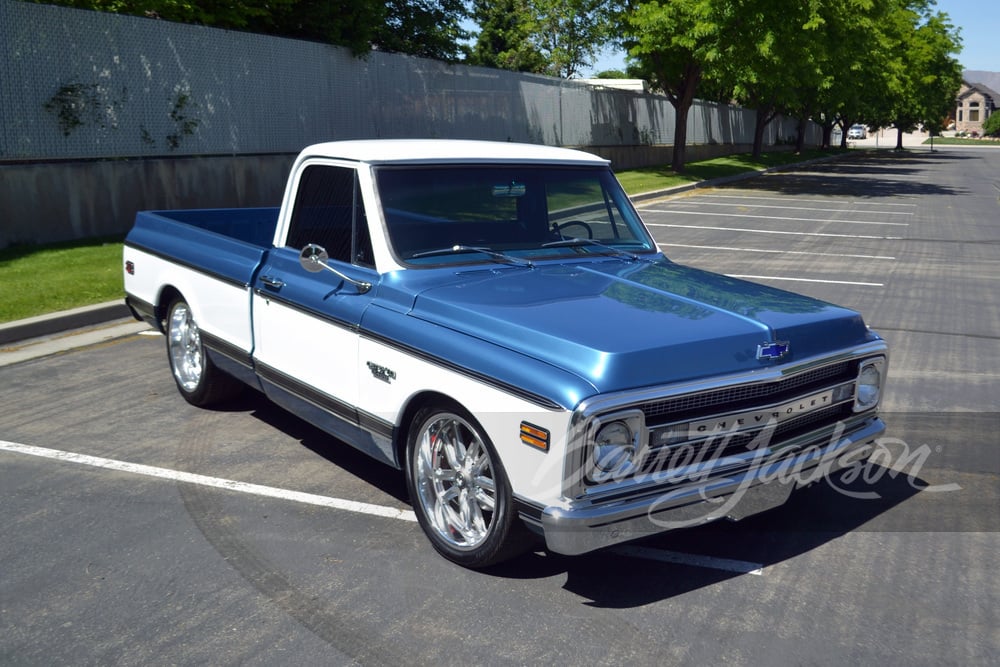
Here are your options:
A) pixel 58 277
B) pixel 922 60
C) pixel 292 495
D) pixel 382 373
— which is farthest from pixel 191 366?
pixel 922 60

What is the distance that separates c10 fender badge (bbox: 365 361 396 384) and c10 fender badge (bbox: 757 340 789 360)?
5.45ft

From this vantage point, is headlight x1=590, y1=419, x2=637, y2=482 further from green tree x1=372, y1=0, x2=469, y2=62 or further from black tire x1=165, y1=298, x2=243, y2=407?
green tree x1=372, y1=0, x2=469, y2=62

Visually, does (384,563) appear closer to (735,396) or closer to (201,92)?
(735,396)

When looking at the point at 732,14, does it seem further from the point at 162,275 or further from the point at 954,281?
the point at 162,275

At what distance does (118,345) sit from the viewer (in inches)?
355

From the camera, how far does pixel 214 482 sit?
215 inches

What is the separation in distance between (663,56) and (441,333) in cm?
3144

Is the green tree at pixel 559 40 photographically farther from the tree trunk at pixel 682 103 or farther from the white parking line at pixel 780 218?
the white parking line at pixel 780 218

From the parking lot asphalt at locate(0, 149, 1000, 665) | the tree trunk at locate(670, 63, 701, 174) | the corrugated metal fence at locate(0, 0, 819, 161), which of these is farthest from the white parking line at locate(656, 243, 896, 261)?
the tree trunk at locate(670, 63, 701, 174)

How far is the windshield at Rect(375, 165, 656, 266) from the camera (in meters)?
5.08

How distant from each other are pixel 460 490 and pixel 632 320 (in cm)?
108

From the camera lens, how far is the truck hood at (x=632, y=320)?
3.86 m

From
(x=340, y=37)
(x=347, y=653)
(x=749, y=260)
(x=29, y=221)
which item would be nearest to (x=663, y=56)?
(x=340, y=37)

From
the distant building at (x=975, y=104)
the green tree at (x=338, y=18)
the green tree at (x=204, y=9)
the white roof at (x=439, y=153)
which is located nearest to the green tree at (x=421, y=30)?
the green tree at (x=338, y=18)
